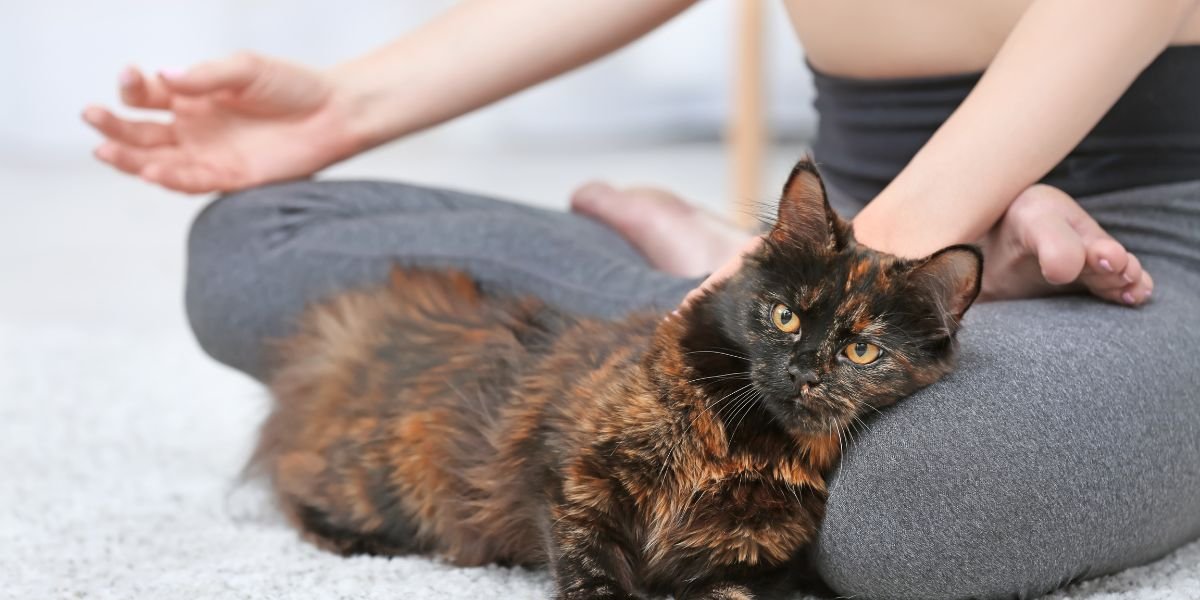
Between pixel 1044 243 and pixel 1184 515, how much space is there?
0.31m

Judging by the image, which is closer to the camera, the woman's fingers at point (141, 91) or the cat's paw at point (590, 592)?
the cat's paw at point (590, 592)

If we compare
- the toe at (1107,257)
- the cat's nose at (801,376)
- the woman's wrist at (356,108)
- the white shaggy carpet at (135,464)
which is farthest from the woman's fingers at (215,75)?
the toe at (1107,257)

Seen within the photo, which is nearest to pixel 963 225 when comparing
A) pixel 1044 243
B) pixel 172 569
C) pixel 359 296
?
pixel 1044 243

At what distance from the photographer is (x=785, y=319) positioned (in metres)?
1.08

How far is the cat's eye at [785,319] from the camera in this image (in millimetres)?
1069

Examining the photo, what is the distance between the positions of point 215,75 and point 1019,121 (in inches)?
39.8

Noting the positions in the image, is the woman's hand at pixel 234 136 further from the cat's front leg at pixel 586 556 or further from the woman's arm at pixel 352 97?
the cat's front leg at pixel 586 556

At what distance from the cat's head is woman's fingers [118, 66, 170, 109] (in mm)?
936

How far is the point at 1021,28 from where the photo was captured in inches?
49.3

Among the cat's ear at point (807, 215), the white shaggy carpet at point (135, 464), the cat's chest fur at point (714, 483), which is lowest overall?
the white shaggy carpet at point (135, 464)

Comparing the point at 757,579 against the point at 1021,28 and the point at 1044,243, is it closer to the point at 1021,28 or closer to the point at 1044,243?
the point at 1044,243

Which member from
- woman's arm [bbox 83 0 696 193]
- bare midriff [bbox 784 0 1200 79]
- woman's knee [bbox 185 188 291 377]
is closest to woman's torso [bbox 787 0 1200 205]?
bare midriff [bbox 784 0 1200 79]

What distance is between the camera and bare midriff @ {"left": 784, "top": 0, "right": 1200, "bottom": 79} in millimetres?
1396

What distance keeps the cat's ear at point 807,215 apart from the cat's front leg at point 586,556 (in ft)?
0.98
